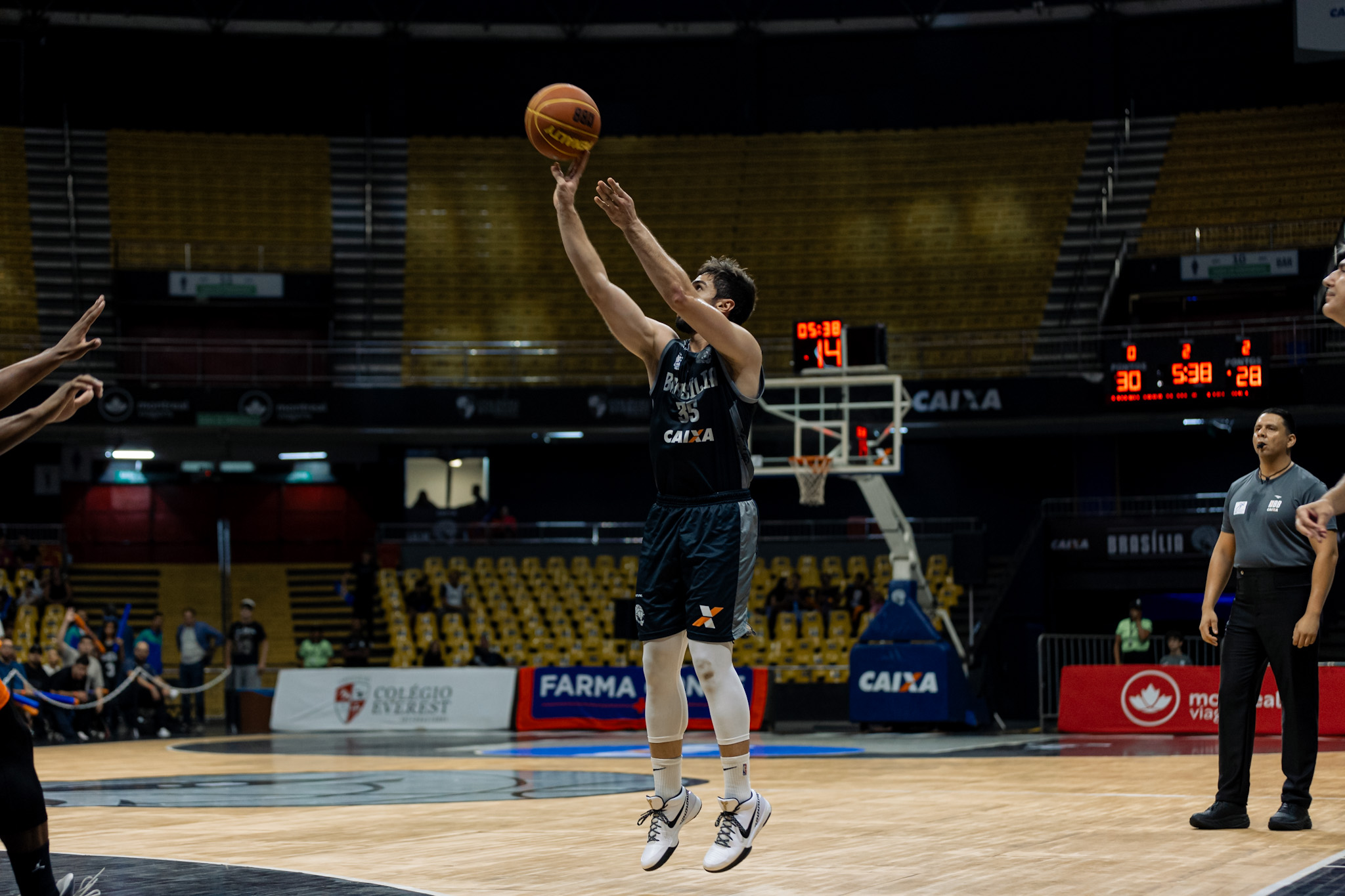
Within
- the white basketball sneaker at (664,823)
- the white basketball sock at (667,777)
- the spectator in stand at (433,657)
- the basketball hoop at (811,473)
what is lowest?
the spectator in stand at (433,657)

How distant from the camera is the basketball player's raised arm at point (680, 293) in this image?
5504mm

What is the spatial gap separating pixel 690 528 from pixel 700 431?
0.40 meters

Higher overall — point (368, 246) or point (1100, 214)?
point (1100, 214)

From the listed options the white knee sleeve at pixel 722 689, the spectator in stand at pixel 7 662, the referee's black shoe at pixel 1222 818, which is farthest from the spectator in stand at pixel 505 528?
the white knee sleeve at pixel 722 689

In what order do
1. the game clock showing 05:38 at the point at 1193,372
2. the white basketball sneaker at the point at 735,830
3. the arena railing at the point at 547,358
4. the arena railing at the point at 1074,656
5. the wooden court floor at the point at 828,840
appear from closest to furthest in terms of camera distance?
1. the wooden court floor at the point at 828,840
2. the white basketball sneaker at the point at 735,830
3. the arena railing at the point at 1074,656
4. the game clock showing 05:38 at the point at 1193,372
5. the arena railing at the point at 547,358

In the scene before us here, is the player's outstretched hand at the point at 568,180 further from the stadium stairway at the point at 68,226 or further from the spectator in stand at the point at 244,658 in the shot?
the stadium stairway at the point at 68,226

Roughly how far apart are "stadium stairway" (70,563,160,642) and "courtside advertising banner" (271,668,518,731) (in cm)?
923

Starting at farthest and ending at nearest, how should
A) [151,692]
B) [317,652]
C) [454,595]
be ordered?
1. [454,595]
2. [317,652]
3. [151,692]

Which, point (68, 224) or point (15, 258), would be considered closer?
point (15, 258)

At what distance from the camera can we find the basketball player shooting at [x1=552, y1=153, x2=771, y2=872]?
5.70 metres

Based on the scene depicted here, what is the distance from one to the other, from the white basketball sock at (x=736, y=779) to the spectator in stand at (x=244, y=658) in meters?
17.2

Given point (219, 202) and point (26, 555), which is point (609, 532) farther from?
point (26, 555)

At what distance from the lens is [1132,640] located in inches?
814

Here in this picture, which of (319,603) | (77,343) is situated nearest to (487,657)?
(319,603)
